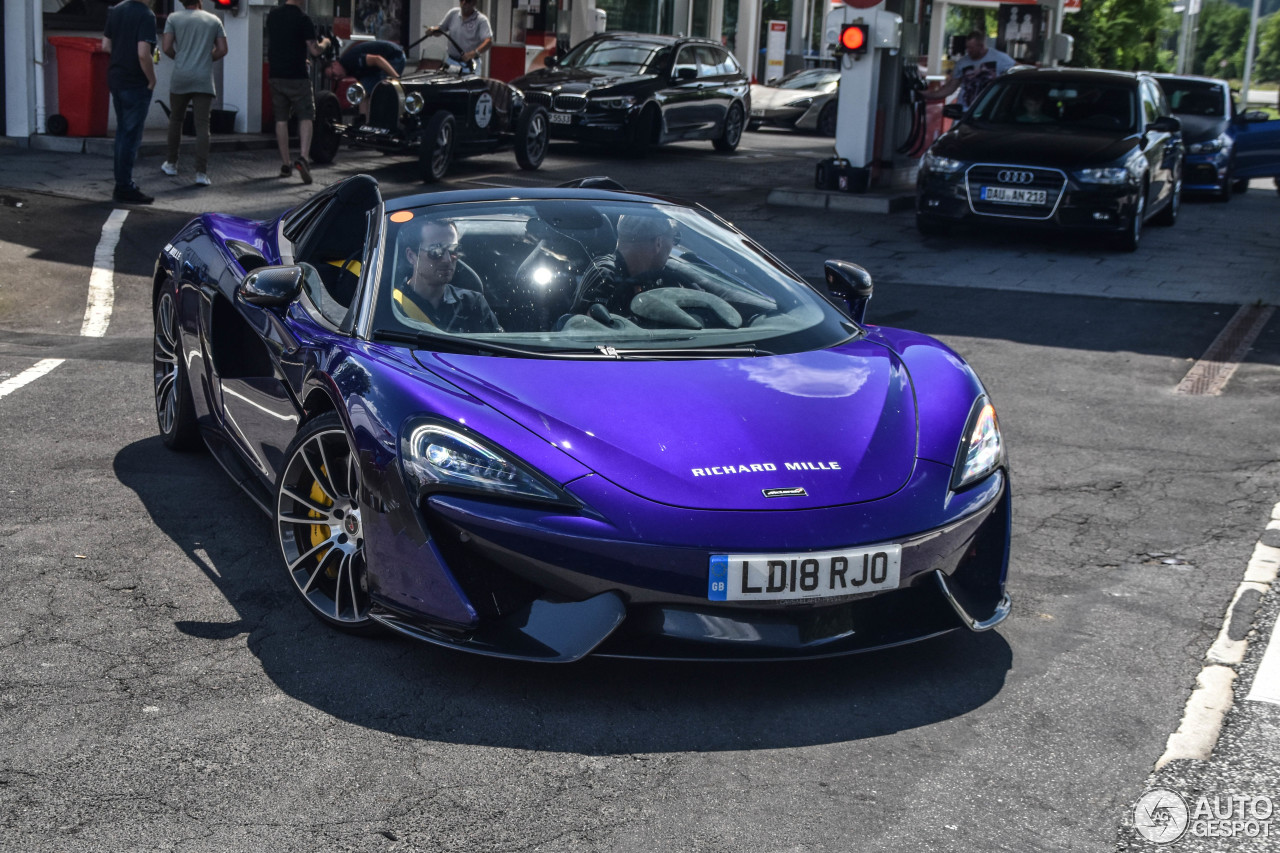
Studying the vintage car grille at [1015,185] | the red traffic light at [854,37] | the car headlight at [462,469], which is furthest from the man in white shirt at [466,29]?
the car headlight at [462,469]

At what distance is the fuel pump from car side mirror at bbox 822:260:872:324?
1042 centimetres

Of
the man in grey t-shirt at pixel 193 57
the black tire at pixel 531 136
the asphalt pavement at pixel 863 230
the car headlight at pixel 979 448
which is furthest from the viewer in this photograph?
the black tire at pixel 531 136

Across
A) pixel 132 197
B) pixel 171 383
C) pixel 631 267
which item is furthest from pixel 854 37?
pixel 631 267

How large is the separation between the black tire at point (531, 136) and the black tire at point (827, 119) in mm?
10970

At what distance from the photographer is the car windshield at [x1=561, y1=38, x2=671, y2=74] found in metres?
19.9

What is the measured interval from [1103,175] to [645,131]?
8202 millimetres

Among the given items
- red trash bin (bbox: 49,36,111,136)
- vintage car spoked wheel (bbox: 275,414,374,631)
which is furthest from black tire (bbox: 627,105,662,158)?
vintage car spoked wheel (bbox: 275,414,374,631)

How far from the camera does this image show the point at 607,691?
379cm

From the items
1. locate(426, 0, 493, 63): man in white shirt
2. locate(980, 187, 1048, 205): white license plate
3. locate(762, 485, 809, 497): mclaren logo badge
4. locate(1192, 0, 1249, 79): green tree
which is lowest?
locate(762, 485, 809, 497): mclaren logo badge

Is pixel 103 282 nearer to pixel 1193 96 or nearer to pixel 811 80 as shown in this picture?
pixel 1193 96

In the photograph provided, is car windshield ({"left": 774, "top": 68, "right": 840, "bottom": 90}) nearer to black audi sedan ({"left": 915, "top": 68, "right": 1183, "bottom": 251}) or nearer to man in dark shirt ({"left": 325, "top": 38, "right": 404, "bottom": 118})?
man in dark shirt ({"left": 325, "top": 38, "right": 404, "bottom": 118})

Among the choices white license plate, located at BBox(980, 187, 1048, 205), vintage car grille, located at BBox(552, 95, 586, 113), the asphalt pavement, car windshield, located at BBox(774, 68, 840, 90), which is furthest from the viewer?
car windshield, located at BBox(774, 68, 840, 90)

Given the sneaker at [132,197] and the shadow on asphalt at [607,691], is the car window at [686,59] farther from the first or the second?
the shadow on asphalt at [607,691]

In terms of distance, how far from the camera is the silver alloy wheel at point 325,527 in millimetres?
4062
